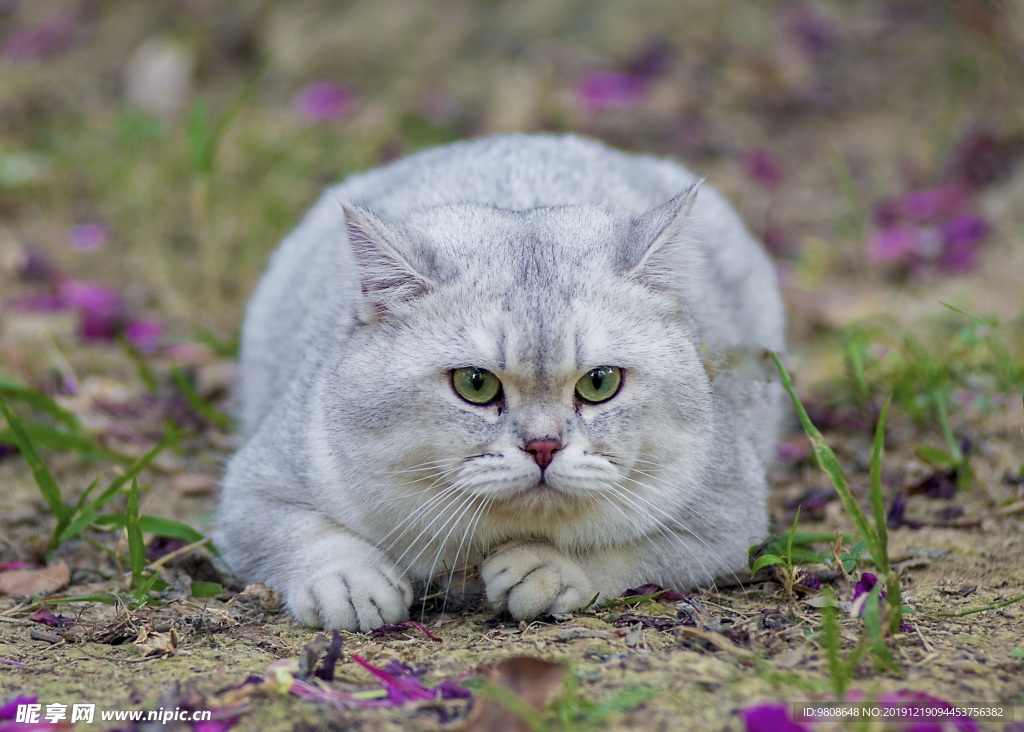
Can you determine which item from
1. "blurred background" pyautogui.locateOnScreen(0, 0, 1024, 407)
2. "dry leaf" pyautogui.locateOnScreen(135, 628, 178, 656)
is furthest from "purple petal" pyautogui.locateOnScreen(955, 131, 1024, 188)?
"dry leaf" pyautogui.locateOnScreen(135, 628, 178, 656)

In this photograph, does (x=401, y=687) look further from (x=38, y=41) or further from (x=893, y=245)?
(x=38, y=41)

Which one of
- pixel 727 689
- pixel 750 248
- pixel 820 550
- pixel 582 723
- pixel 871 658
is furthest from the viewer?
pixel 750 248

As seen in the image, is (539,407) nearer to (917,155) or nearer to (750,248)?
(750,248)

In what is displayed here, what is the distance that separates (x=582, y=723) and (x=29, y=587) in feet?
6.73

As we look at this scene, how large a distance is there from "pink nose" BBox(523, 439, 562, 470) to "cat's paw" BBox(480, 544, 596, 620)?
392 millimetres

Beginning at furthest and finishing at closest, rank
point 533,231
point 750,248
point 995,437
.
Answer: point 750,248 < point 995,437 < point 533,231

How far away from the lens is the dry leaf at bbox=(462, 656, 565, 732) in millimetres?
1964

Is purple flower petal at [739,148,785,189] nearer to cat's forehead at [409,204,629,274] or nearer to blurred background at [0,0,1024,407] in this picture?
blurred background at [0,0,1024,407]

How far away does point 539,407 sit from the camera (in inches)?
101

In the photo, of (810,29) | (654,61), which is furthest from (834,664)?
(810,29)

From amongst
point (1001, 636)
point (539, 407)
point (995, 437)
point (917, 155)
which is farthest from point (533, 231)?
point (917, 155)

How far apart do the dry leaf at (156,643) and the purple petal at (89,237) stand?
423cm

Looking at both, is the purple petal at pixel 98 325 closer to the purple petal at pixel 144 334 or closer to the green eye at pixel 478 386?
the purple petal at pixel 144 334

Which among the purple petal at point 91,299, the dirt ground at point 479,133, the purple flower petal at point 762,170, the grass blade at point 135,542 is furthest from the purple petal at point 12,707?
the purple flower petal at point 762,170
